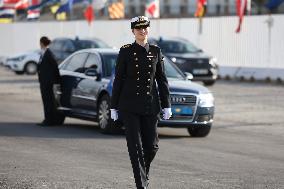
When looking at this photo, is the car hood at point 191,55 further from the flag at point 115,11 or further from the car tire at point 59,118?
the flag at point 115,11

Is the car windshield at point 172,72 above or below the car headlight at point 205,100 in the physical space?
above

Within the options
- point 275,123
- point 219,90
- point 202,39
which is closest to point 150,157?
point 275,123

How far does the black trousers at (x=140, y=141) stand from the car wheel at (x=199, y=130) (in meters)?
7.85

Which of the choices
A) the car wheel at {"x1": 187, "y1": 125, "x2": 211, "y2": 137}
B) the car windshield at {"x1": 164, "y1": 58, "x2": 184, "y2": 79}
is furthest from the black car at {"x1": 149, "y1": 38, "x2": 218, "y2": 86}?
the car wheel at {"x1": 187, "y1": 125, "x2": 211, "y2": 137}

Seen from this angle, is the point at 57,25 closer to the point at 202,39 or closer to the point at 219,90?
the point at 202,39

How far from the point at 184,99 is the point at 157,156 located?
3.21 meters

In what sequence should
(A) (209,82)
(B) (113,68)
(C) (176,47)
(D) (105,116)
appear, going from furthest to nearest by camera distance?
(C) (176,47), (A) (209,82), (B) (113,68), (D) (105,116)

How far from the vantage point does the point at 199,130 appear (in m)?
18.5

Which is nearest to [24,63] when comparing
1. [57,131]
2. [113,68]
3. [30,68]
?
[30,68]

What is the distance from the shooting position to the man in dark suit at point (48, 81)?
2034 centimetres

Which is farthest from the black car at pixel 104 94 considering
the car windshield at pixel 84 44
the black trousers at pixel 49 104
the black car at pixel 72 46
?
the car windshield at pixel 84 44

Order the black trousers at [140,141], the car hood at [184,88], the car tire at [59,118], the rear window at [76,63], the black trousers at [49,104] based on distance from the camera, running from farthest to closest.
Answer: the car tire at [59,118] < the black trousers at [49,104] < the rear window at [76,63] < the car hood at [184,88] < the black trousers at [140,141]

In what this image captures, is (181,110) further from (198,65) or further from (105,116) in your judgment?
(198,65)

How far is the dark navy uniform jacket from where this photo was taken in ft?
34.0
